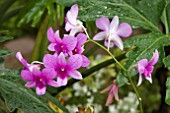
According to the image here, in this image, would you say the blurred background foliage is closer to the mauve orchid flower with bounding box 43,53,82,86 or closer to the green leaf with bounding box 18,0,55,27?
the green leaf with bounding box 18,0,55,27

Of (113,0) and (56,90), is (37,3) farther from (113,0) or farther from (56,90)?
(113,0)

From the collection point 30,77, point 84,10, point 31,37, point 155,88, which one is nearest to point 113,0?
→ point 84,10

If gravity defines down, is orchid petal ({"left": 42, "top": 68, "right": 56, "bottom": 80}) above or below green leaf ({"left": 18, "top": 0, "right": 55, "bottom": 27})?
above

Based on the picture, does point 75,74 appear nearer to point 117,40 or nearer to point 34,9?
point 117,40

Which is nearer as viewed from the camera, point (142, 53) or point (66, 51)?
point (66, 51)

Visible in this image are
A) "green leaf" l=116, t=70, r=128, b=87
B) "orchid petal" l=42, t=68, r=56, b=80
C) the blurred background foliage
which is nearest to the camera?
"orchid petal" l=42, t=68, r=56, b=80

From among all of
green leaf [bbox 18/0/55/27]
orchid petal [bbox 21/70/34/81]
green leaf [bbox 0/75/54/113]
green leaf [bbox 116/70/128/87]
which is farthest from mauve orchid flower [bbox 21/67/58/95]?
green leaf [bbox 18/0/55/27]

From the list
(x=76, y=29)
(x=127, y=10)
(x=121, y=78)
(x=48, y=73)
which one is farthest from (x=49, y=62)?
(x=127, y=10)

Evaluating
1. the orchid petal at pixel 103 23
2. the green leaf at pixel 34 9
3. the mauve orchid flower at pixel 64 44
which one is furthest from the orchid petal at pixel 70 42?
the green leaf at pixel 34 9
